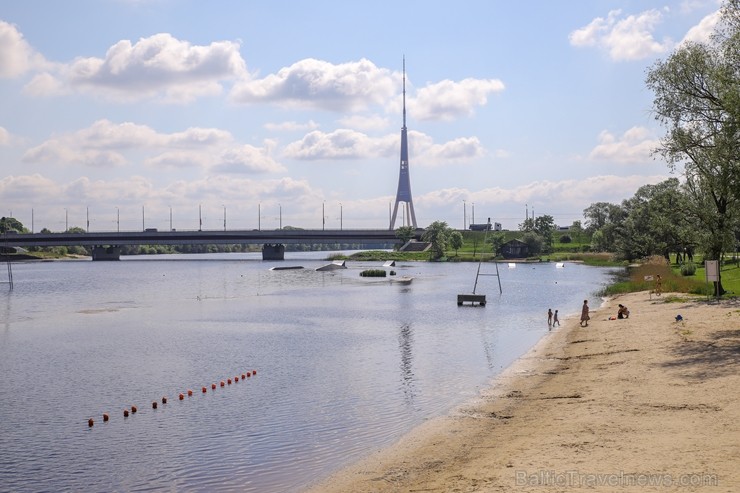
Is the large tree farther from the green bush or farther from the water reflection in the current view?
the green bush

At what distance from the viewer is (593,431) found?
2250 centimetres

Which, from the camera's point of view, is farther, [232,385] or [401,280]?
[401,280]

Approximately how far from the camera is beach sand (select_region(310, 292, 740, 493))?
17703mm

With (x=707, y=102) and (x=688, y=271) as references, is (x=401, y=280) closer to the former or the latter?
(x=688, y=271)

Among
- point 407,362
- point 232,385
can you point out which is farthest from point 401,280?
point 232,385

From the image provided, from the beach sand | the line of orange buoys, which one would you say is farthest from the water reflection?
the line of orange buoys

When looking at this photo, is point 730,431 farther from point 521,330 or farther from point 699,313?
point 521,330

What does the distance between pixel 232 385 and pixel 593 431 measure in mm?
20987

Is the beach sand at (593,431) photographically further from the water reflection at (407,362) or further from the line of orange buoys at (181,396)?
the line of orange buoys at (181,396)

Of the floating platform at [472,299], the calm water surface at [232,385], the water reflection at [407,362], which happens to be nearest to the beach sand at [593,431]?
the calm water surface at [232,385]

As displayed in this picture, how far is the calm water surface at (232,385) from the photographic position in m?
23.8

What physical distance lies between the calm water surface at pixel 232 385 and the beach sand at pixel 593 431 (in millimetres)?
2141

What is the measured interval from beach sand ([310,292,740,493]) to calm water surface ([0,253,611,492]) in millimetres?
2141

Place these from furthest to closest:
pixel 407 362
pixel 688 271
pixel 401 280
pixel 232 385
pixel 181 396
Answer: pixel 401 280 < pixel 688 271 < pixel 407 362 < pixel 232 385 < pixel 181 396
